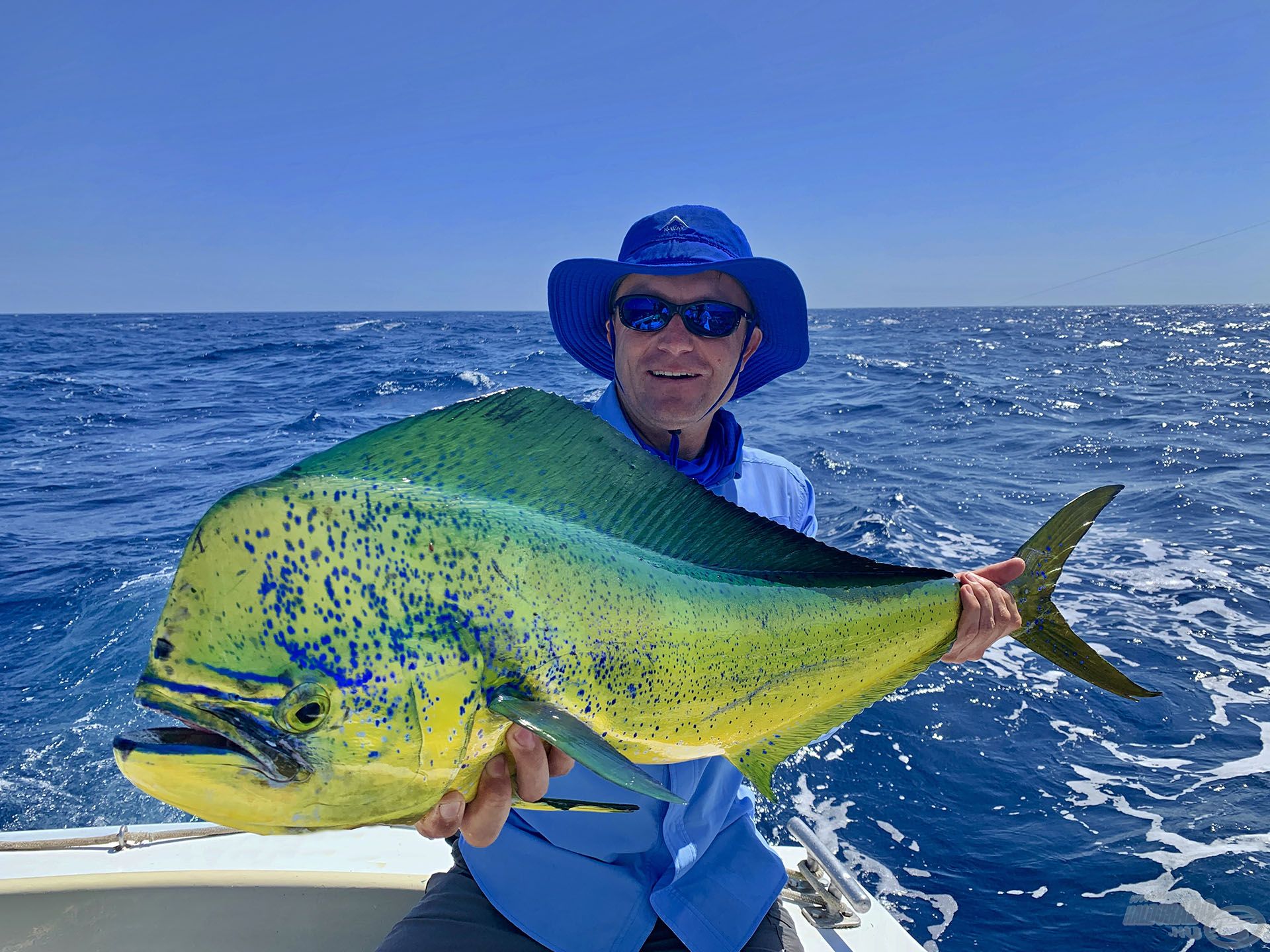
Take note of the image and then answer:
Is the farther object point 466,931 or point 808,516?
point 808,516

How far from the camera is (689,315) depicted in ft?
8.27

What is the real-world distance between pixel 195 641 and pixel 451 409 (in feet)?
1.85

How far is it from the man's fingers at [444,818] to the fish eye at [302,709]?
0.30 m

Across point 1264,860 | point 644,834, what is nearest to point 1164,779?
point 1264,860

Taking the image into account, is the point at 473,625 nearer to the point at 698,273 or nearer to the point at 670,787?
the point at 670,787

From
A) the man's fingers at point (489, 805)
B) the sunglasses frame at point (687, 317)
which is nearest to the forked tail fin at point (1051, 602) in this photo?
the sunglasses frame at point (687, 317)

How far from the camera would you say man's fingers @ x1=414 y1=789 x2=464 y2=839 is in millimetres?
1321

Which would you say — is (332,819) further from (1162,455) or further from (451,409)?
(1162,455)

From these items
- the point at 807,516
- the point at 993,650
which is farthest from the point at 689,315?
the point at 993,650

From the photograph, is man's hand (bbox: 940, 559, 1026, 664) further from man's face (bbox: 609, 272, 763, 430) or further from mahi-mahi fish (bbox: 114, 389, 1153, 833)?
man's face (bbox: 609, 272, 763, 430)

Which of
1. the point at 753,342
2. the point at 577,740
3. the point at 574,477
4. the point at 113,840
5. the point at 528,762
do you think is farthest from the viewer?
the point at 753,342

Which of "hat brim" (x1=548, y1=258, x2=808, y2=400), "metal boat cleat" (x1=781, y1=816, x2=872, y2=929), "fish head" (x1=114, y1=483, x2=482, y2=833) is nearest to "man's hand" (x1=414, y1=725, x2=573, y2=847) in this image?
"fish head" (x1=114, y1=483, x2=482, y2=833)

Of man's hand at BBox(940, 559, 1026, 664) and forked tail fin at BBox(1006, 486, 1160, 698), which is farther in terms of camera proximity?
forked tail fin at BBox(1006, 486, 1160, 698)

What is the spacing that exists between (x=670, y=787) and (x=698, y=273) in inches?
63.6
